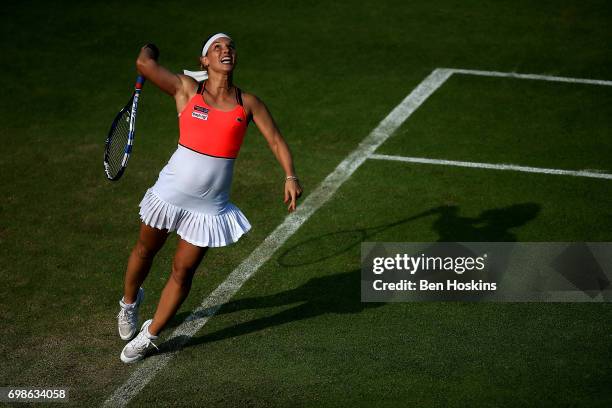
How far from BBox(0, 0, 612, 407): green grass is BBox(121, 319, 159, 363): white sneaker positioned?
176mm

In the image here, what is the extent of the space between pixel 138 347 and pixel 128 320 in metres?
0.37

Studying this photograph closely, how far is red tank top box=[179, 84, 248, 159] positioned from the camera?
698cm

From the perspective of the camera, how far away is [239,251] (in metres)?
9.12

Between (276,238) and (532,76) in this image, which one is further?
(532,76)

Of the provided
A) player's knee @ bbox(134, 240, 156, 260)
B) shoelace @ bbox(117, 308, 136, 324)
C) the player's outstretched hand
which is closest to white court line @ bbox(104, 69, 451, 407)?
shoelace @ bbox(117, 308, 136, 324)

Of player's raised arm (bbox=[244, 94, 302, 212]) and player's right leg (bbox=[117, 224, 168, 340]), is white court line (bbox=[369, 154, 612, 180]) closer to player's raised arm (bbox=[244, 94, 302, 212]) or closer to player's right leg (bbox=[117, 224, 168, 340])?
player's raised arm (bbox=[244, 94, 302, 212])

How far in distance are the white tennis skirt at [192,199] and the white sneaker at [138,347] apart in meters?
0.89

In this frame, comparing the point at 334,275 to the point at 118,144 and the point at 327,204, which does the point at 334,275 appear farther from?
the point at 118,144

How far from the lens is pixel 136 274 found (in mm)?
7516

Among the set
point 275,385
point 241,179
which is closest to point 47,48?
point 241,179

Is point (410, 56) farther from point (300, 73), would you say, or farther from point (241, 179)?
point (241, 179)

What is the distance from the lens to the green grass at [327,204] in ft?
23.8

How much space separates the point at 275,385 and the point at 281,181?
3.88 m

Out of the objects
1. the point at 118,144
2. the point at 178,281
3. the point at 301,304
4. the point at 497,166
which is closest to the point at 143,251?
the point at 178,281
